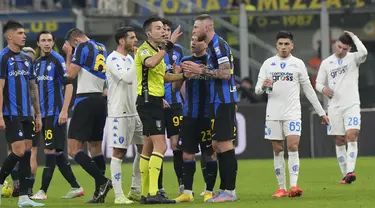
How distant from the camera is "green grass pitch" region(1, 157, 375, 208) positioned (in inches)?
528

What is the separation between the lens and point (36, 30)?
88.0ft

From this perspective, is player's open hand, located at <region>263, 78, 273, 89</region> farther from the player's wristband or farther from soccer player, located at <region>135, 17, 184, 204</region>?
the player's wristband

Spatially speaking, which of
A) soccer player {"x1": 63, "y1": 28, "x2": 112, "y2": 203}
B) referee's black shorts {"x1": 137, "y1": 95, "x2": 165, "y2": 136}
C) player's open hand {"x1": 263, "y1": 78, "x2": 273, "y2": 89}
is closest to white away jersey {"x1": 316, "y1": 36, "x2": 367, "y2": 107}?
player's open hand {"x1": 263, "y1": 78, "x2": 273, "y2": 89}

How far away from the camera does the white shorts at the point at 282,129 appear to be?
14.9 meters

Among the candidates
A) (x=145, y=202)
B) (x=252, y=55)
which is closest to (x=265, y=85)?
(x=145, y=202)

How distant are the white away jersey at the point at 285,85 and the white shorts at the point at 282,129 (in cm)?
7

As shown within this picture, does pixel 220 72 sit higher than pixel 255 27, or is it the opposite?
pixel 255 27

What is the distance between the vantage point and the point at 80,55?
1467 cm

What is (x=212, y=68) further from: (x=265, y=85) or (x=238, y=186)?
(x=238, y=186)

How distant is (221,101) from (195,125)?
0.71 meters

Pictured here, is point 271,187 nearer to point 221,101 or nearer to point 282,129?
point 282,129

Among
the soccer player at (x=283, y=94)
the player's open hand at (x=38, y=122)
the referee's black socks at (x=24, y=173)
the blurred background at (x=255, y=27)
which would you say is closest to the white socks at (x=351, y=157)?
the soccer player at (x=283, y=94)

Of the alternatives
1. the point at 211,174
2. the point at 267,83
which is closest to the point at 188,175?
the point at 211,174

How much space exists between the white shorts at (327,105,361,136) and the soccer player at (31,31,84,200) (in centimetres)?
474
